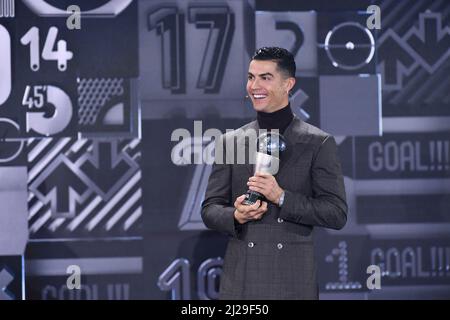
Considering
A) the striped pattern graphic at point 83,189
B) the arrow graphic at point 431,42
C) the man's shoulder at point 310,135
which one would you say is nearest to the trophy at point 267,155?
the man's shoulder at point 310,135

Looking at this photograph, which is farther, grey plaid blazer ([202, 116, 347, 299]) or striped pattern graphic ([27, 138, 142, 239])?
striped pattern graphic ([27, 138, 142, 239])

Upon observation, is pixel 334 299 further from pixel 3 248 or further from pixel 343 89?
pixel 3 248

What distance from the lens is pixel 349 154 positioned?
3.94 metres

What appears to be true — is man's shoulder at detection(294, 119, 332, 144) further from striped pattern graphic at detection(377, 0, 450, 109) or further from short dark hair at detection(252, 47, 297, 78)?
striped pattern graphic at detection(377, 0, 450, 109)

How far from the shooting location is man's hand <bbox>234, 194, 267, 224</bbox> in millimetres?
2615

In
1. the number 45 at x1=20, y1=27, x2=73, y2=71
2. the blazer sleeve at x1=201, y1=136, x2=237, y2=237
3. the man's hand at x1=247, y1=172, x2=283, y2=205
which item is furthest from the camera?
the number 45 at x1=20, y1=27, x2=73, y2=71

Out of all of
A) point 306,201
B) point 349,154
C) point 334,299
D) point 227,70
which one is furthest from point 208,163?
point 306,201

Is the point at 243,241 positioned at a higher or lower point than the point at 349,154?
lower

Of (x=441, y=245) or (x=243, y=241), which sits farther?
(x=441, y=245)
